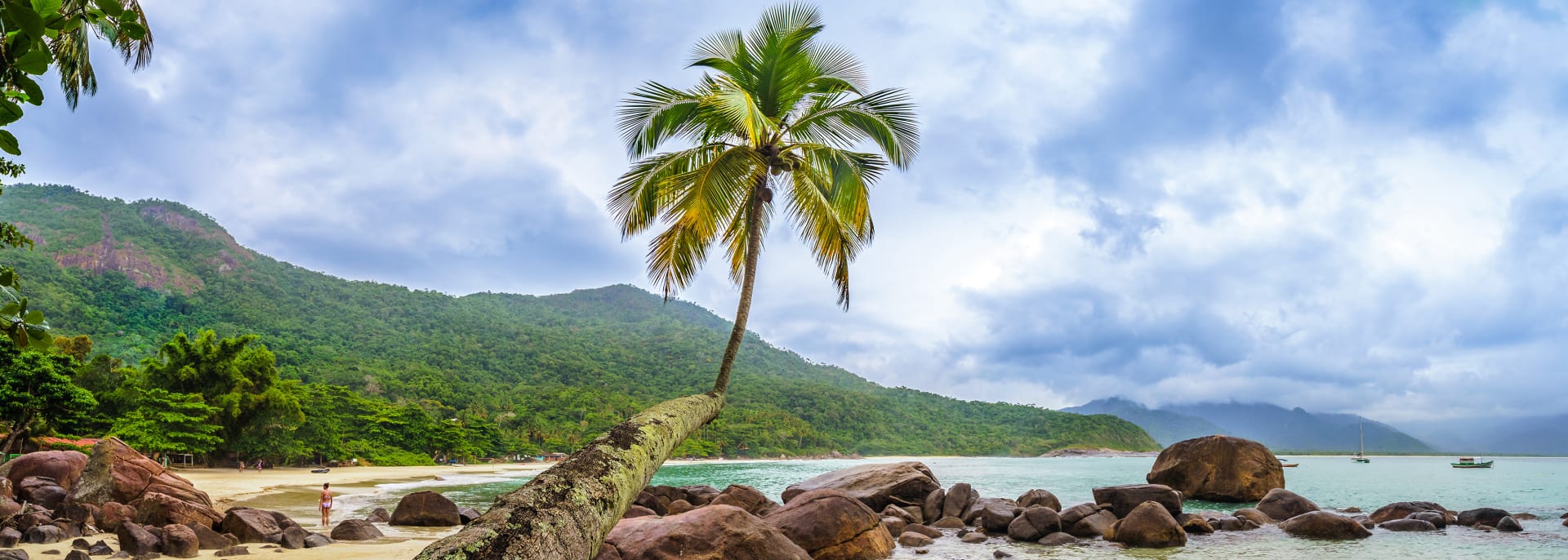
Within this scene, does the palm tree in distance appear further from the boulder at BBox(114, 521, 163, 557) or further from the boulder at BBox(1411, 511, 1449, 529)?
the boulder at BBox(1411, 511, 1449, 529)

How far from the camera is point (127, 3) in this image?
495 inches

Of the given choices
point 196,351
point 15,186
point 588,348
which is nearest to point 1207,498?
point 196,351

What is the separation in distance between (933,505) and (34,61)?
18753 mm

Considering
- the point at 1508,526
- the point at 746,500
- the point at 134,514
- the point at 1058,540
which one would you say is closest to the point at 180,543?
the point at 134,514

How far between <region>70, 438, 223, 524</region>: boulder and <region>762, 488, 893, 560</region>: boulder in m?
11.0

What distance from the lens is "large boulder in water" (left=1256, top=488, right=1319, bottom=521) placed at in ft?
60.7

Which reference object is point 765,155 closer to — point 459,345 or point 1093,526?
point 1093,526

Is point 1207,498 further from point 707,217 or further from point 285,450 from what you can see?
point 285,450

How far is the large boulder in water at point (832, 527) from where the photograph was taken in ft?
39.5

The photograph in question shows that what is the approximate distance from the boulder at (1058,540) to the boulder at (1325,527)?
5.09 meters

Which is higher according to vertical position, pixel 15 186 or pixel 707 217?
pixel 15 186

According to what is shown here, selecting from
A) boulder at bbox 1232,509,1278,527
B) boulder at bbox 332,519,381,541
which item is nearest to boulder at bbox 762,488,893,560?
boulder at bbox 332,519,381,541

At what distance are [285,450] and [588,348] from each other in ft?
216

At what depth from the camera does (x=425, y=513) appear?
680 inches
